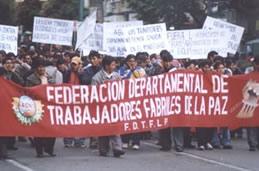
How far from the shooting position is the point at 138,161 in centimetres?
1266

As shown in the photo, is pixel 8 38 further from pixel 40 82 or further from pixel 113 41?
pixel 40 82

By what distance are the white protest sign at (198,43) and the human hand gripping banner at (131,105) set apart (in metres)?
2.79

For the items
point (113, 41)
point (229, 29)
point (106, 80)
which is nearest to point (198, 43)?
point (229, 29)

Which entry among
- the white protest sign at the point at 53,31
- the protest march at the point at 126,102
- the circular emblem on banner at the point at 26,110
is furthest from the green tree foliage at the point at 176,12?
the circular emblem on banner at the point at 26,110

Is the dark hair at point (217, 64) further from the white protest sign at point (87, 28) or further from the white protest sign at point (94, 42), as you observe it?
the white protest sign at point (94, 42)

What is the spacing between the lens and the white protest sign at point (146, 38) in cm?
1688

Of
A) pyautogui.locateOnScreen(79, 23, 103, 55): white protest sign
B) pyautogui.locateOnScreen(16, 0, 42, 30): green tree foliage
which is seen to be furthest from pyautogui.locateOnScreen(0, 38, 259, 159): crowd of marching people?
pyautogui.locateOnScreen(16, 0, 42, 30): green tree foliage

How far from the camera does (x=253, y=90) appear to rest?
47.7 ft

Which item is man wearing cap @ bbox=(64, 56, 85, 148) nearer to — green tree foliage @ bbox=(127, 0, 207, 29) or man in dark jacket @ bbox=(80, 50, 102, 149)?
man in dark jacket @ bbox=(80, 50, 102, 149)

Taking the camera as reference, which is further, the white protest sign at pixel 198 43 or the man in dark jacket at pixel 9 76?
the white protest sign at pixel 198 43

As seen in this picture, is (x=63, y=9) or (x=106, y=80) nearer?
(x=106, y=80)

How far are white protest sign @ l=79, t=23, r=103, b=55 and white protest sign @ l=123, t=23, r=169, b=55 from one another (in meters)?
1.89

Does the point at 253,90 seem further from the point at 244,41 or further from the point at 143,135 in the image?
the point at 244,41

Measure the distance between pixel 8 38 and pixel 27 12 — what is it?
42070mm
